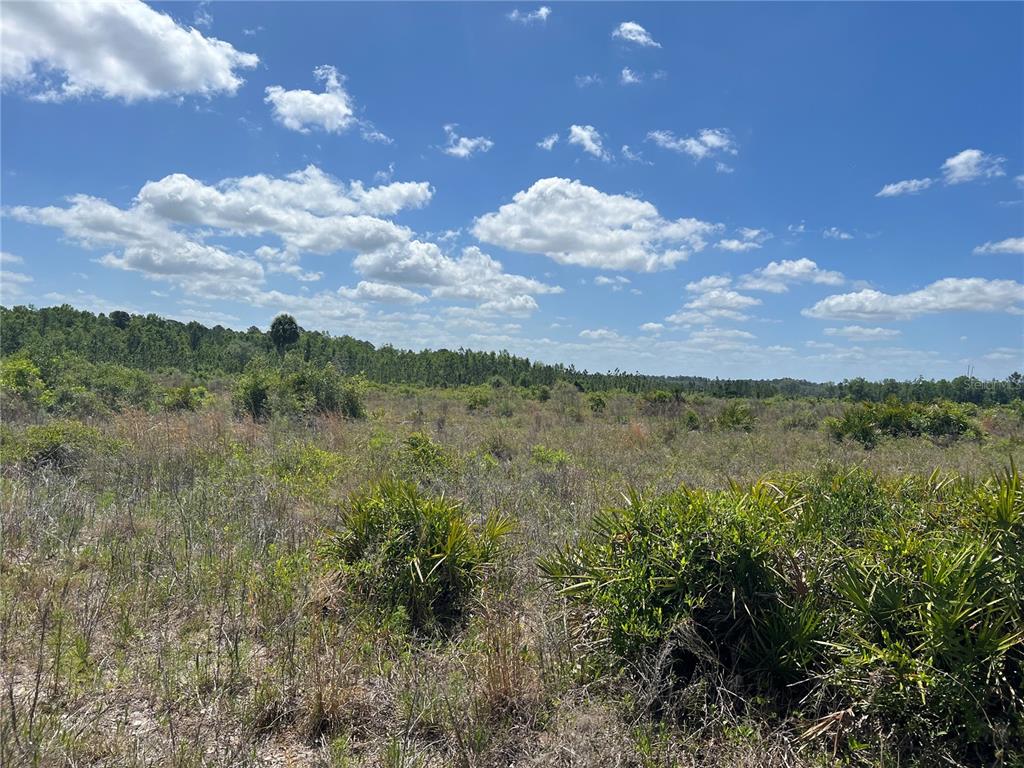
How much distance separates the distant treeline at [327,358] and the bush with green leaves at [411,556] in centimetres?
3238

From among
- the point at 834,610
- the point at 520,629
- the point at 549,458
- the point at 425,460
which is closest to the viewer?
the point at 834,610

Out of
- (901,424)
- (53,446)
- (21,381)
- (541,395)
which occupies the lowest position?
(53,446)

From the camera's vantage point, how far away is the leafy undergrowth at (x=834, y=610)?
2.49m

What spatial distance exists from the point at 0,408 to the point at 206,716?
445 inches

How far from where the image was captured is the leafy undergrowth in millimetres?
2492

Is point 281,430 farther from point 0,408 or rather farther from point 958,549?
point 958,549

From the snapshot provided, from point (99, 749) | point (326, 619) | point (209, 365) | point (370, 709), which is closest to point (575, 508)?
point (326, 619)

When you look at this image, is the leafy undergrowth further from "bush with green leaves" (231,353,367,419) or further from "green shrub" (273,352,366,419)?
"green shrub" (273,352,366,419)

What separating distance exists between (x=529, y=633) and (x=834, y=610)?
6.01ft

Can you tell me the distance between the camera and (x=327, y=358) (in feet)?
142

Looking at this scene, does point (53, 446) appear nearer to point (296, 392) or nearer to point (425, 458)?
point (425, 458)

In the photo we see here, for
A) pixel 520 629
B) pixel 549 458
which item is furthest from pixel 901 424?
pixel 520 629

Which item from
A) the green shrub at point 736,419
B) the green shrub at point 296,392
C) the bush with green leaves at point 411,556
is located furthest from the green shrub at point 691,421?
the bush with green leaves at point 411,556

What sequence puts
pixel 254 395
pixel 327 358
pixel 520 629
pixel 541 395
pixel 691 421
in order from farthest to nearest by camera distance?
pixel 327 358 < pixel 541 395 < pixel 691 421 < pixel 254 395 < pixel 520 629
